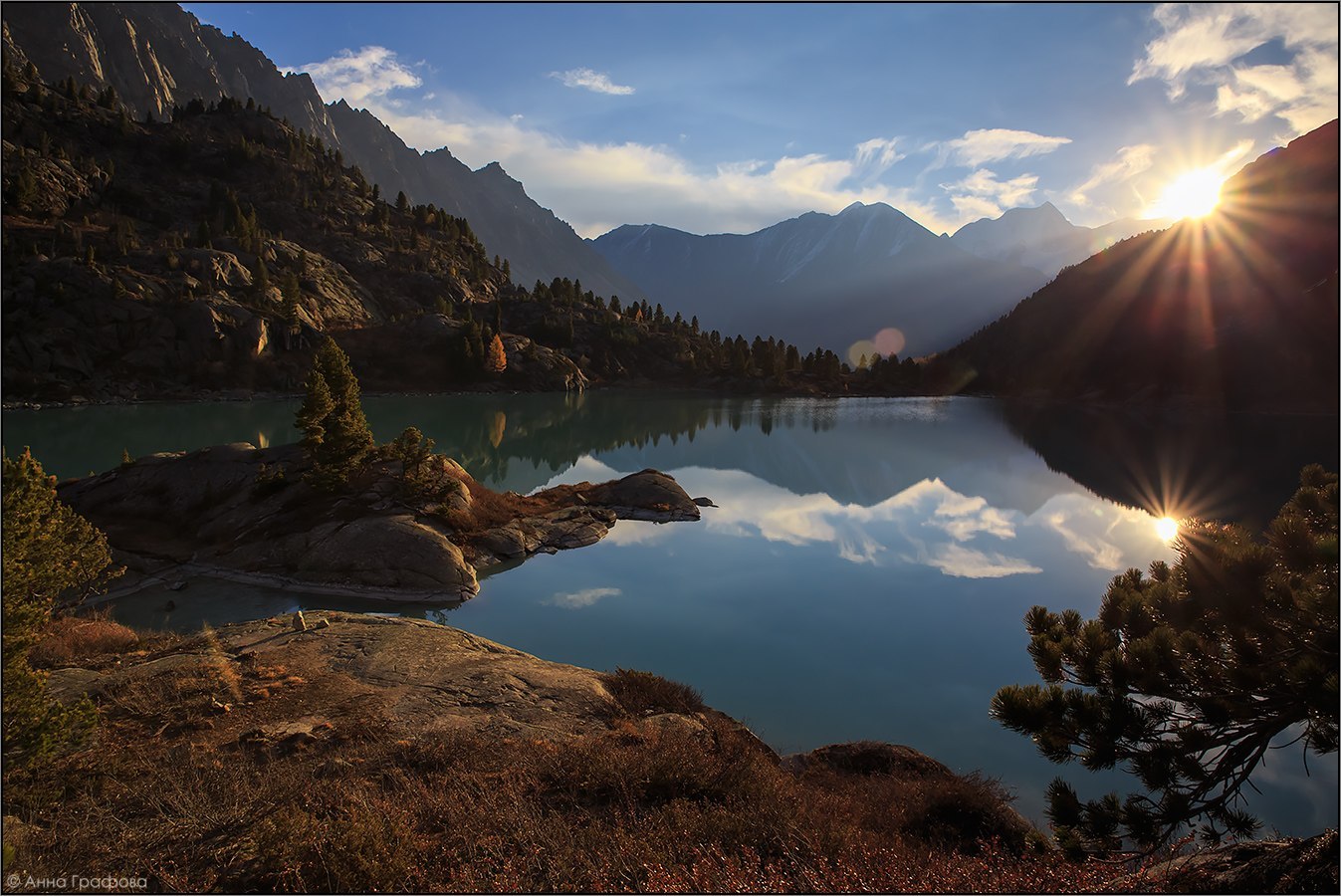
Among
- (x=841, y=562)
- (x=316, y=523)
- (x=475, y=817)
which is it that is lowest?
(x=841, y=562)

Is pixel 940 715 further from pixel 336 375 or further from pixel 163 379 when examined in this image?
pixel 163 379

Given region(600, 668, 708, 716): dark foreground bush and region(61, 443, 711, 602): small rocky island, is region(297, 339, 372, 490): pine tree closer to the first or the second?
region(61, 443, 711, 602): small rocky island

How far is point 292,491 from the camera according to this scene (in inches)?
1265

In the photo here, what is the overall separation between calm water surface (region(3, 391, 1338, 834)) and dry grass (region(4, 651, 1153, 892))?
20.1 feet

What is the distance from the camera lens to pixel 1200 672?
7246 mm

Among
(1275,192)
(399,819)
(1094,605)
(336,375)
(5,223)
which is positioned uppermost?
(1275,192)

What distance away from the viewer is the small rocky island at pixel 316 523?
26906 millimetres

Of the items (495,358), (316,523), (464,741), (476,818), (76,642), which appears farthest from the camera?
(495,358)

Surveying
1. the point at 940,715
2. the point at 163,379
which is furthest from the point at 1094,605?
the point at 163,379

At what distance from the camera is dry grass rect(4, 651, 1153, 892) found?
23.5 ft

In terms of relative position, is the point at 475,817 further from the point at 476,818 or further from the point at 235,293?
the point at 235,293

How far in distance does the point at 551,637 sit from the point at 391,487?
48.4 ft

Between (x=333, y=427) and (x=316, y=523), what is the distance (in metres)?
4.96

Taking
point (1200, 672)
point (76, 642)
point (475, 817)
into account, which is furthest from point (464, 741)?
point (76, 642)
